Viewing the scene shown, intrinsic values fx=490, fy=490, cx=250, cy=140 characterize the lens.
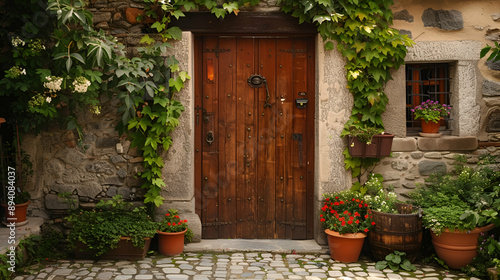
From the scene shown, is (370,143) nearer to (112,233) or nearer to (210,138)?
(210,138)

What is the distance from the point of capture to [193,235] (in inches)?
212

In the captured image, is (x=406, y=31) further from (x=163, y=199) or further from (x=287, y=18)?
(x=163, y=199)

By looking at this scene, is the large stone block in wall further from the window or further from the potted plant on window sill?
the potted plant on window sill

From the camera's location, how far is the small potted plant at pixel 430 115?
5.30 m

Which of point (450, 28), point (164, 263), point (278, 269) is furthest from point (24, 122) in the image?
point (450, 28)

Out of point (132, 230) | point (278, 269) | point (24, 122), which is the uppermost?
point (24, 122)

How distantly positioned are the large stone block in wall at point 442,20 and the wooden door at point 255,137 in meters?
1.29

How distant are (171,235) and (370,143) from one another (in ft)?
7.45

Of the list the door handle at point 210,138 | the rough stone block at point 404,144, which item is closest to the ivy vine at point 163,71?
the rough stone block at point 404,144

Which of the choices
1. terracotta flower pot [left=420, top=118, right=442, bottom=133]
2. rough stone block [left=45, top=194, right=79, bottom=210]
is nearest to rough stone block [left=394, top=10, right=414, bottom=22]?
terracotta flower pot [left=420, top=118, right=442, bottom=133]

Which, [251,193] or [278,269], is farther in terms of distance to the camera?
[251,193]

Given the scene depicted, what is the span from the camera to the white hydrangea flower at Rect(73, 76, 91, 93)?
4.66 m

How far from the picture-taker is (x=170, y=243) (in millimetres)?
5102

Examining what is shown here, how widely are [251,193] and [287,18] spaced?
199 centimetres
